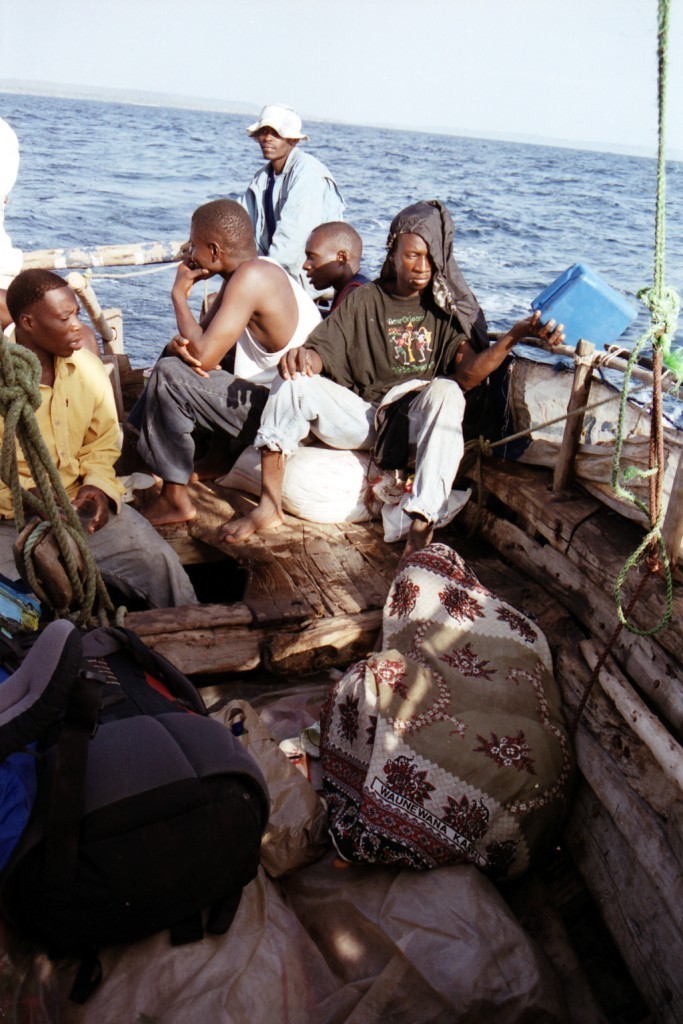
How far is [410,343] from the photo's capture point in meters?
3.80

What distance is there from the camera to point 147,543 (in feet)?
10.1

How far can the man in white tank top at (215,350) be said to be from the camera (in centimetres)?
364

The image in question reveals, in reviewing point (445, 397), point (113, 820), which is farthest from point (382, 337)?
point (113, 820)

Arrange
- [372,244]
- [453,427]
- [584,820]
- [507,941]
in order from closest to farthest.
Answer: [507,941] < [584,820] < [453,427] < [372,244]

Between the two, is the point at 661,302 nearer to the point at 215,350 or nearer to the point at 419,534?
the point at 419,534

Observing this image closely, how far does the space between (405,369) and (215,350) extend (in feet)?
3.13

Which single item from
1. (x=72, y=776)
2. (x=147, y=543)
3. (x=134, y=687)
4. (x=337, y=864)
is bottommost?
(x=337, y=864)

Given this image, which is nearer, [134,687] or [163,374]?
[134,687]

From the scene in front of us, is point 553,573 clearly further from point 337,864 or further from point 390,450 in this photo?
point 337,864

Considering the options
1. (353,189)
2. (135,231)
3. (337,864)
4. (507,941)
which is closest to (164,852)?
(337,864)

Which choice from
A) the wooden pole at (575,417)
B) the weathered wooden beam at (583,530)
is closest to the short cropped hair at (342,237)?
the weathered wooden beam at (583,530)

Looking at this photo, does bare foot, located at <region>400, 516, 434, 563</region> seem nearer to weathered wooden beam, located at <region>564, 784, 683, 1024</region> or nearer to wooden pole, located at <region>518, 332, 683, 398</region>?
wooden pole, located at <region>518, 332, 683, 398</region>

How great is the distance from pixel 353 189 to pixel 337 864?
25266 mm

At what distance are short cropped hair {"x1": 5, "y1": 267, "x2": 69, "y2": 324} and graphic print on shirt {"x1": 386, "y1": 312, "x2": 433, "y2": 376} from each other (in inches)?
63.1
